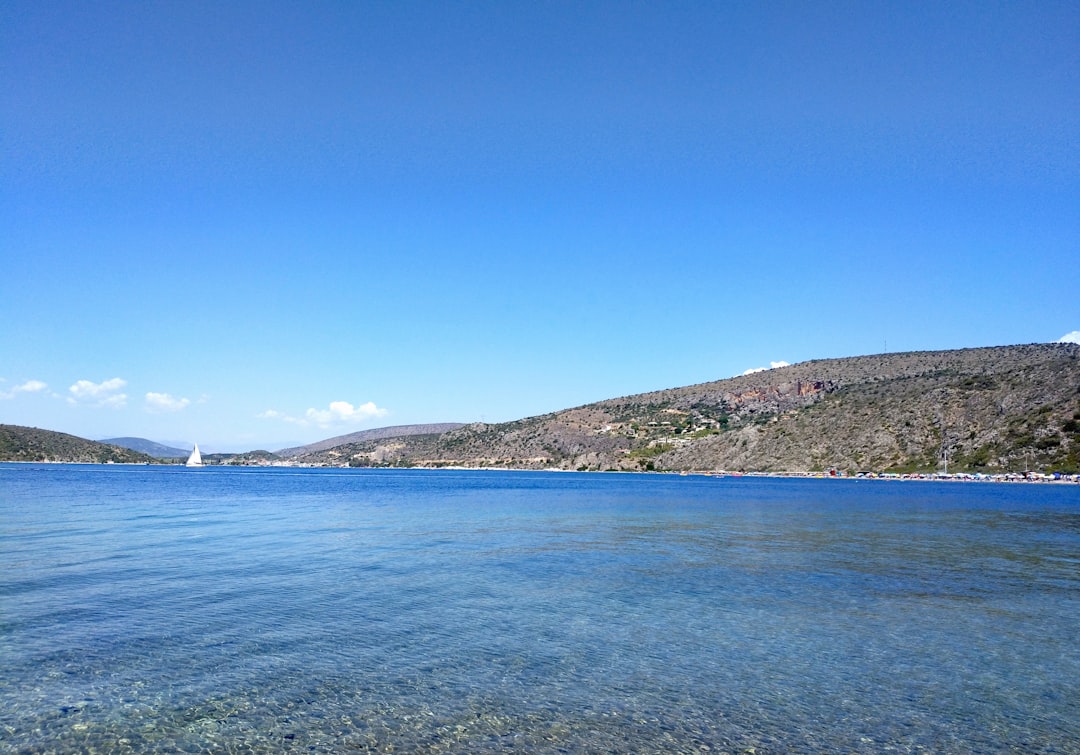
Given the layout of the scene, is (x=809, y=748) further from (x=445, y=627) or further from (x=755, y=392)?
(x=755, y=392)

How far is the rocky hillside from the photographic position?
107m

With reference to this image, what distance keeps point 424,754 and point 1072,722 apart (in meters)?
9.12

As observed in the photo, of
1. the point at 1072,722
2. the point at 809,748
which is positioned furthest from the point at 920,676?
the point at 809,748

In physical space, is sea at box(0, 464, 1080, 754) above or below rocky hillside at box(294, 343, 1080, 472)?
below

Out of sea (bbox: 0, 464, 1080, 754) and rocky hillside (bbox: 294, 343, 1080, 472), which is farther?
rocky hillside (bbox: 294, 343, 1080, 472)

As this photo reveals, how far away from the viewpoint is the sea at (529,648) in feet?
32.1

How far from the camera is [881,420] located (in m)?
131

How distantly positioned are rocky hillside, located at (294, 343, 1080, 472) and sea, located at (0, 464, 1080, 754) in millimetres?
93544

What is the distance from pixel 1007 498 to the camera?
234 ft

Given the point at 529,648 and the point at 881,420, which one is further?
the point at 881,420

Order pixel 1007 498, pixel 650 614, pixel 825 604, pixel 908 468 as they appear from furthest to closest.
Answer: pixel 908 468 → pixel 1007 498 → pixel 825 604 → pixel 650 614

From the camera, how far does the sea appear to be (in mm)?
9789

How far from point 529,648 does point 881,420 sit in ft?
435

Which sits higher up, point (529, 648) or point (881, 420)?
point (881, 420)
